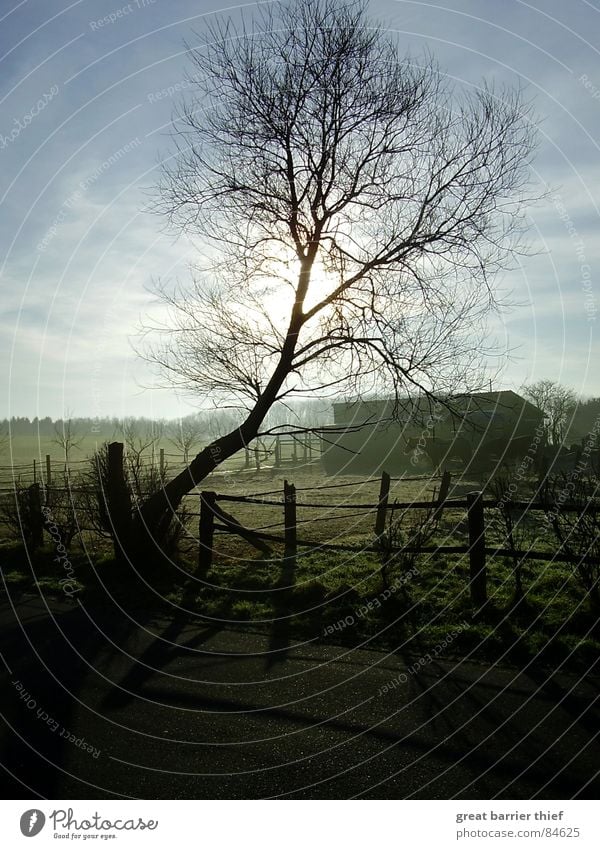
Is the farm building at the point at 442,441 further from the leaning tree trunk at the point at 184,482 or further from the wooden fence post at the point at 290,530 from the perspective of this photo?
the leaning tree trunk at the point at 184,482

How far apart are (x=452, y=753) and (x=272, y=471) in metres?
40.3

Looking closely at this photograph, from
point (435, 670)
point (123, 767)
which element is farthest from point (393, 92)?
point (123, 767)

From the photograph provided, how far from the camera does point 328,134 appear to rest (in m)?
11.2

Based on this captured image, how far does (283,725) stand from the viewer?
538 cm

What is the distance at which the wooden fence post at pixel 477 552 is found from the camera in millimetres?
8508

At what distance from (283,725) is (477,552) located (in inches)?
164

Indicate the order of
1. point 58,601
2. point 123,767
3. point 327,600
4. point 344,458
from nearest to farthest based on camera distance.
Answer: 1. point 123,767
2. point 327,600
3. point 58,601
4. point 344,458

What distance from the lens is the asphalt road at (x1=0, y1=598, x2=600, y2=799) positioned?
14.6 feet

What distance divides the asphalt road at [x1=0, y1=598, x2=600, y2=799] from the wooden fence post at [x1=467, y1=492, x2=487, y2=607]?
201 cm

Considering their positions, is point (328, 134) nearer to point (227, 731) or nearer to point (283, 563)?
point (283, 563)

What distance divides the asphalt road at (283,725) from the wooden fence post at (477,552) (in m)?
2.01

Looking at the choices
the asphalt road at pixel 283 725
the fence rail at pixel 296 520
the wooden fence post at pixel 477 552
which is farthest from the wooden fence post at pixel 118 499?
the wooden fence post at pixel 477 552

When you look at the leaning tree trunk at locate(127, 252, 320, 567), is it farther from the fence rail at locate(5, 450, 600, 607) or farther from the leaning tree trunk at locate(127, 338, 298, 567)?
the fence rail at locate(5, 450, 600, 607)

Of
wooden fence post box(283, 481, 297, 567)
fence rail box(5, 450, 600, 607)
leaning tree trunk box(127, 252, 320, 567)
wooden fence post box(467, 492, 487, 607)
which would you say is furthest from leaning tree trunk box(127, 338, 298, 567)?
wooden fence post box(467, 492, 487, 607)
